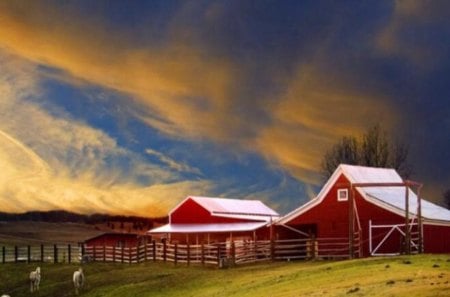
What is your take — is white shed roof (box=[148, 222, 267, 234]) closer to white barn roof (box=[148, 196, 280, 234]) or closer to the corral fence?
white barn roof (box=[148, 196, 280, 234])

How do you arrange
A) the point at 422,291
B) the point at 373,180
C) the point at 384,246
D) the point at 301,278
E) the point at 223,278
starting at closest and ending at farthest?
the point at 422,291
the point at 301,278
the point at 223,278
the point at 384,246
the point at 373,180

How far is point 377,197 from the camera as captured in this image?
5244 cm

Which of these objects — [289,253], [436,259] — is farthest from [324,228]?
[436,259]

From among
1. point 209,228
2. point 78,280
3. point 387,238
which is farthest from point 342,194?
point 78,280

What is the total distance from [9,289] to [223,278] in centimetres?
1590

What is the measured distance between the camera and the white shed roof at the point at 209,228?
61406mm

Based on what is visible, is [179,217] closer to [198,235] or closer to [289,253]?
[198,235]

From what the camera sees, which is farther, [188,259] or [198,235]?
[198,235]

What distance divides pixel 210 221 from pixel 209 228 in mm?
1787

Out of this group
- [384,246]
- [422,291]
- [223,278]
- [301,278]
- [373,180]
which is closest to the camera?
[422,291]

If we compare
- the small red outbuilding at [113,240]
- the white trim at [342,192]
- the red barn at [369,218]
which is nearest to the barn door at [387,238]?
the red barn at [369,218]

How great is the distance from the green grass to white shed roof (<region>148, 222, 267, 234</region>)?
8.28 meters

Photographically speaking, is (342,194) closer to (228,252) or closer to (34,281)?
(228,252)

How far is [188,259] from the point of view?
2063 inches
